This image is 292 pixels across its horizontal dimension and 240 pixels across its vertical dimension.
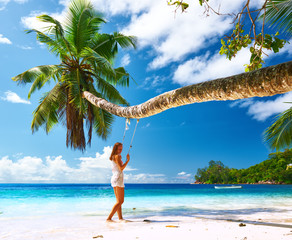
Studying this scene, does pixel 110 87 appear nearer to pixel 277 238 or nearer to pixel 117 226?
pixel 117 226

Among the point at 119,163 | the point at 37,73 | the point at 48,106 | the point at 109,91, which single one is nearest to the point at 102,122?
the point at 109,91

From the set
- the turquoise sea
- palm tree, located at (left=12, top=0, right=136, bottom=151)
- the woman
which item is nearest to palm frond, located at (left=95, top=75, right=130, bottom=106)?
palm tree, located at (left=12, top=0, right=136, bottom=151)

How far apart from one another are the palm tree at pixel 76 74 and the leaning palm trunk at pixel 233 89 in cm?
489

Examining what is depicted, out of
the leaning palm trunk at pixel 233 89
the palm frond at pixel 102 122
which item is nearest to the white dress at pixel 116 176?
the leaning palm trunk at pixel 233 89

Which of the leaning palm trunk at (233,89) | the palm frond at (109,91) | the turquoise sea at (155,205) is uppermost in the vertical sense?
the palm frond at (109,91)

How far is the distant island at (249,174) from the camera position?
4783 cm

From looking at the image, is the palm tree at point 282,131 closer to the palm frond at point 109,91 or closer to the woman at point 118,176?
the woman at point 118,176

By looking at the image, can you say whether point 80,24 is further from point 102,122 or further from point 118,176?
point 118,176

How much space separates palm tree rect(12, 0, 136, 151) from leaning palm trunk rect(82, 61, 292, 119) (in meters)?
4.89

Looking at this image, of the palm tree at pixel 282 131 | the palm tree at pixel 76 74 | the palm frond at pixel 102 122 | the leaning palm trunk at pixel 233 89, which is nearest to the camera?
the leaning palm trunk at pixel 233 89

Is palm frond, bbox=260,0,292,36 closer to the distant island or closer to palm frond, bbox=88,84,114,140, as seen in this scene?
palm frond, bbox=88,84,114,140

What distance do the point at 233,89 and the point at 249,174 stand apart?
6611cm

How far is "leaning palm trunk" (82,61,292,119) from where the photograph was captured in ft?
6.99

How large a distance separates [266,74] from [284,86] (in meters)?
0.19
